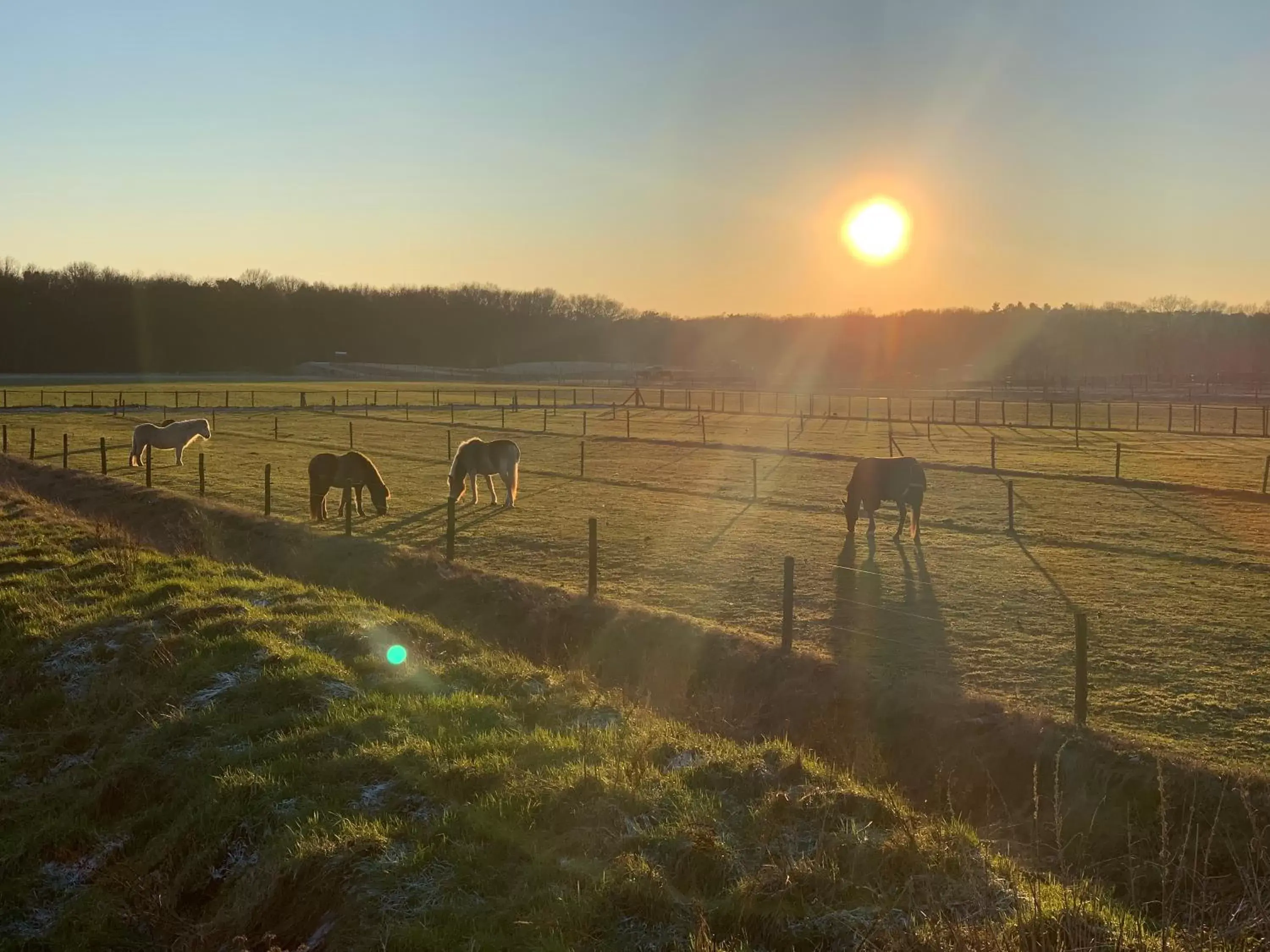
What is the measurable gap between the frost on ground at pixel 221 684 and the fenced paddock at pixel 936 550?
565 centimetres

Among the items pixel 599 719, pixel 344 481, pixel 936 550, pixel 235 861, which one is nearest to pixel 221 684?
pixel 235 861

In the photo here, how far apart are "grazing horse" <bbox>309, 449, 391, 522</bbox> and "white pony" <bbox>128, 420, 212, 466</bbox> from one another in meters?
10.8

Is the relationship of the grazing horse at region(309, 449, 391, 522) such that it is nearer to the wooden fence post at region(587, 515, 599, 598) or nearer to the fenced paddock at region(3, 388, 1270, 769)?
the fenced paddock at region(3, 388, 1270, 769)

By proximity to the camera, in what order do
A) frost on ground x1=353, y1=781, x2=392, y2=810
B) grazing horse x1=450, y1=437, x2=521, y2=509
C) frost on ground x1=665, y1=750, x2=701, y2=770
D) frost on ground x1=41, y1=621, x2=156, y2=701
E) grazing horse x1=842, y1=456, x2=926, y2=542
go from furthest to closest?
grazing horse x1=450, y1=437, x2=521, y2=509, grazing horse x1=842, y1=456, x2=926, y2=542, frost on ground x1=41, y1=621, x2=156, y2=701, frost on ground x1=665, y1=750, x2=701, y2=770, frost on ground x1=353, y1=781, x2=392, y2=810

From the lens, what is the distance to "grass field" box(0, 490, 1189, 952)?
512 cm

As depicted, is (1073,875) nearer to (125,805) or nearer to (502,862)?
(502,862)

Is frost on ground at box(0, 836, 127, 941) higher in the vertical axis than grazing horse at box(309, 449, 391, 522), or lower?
lower

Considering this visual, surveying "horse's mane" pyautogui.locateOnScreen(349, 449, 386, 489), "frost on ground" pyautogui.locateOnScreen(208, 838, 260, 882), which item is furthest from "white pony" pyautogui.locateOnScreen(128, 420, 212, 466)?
"frost on ground" pyautogui.locateOnScreen(208, 838, 260, 882)

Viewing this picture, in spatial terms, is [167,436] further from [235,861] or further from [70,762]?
[235,861]

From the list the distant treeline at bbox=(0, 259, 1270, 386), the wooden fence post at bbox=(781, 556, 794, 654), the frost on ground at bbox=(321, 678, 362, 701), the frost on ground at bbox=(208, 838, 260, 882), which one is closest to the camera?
the frost on ground at bbox=(208, 838, 260, 882)

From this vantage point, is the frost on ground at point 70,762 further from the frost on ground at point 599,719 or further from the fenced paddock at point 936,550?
the fenced paddock at point 936,550

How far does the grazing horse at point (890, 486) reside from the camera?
18.4 meters

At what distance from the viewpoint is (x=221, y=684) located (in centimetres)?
879

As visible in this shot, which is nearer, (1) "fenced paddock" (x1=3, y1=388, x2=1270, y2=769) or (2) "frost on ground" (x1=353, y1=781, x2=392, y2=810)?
(2) "frost on ground" (x1=353, y1=781, x2=392, y2=810)
